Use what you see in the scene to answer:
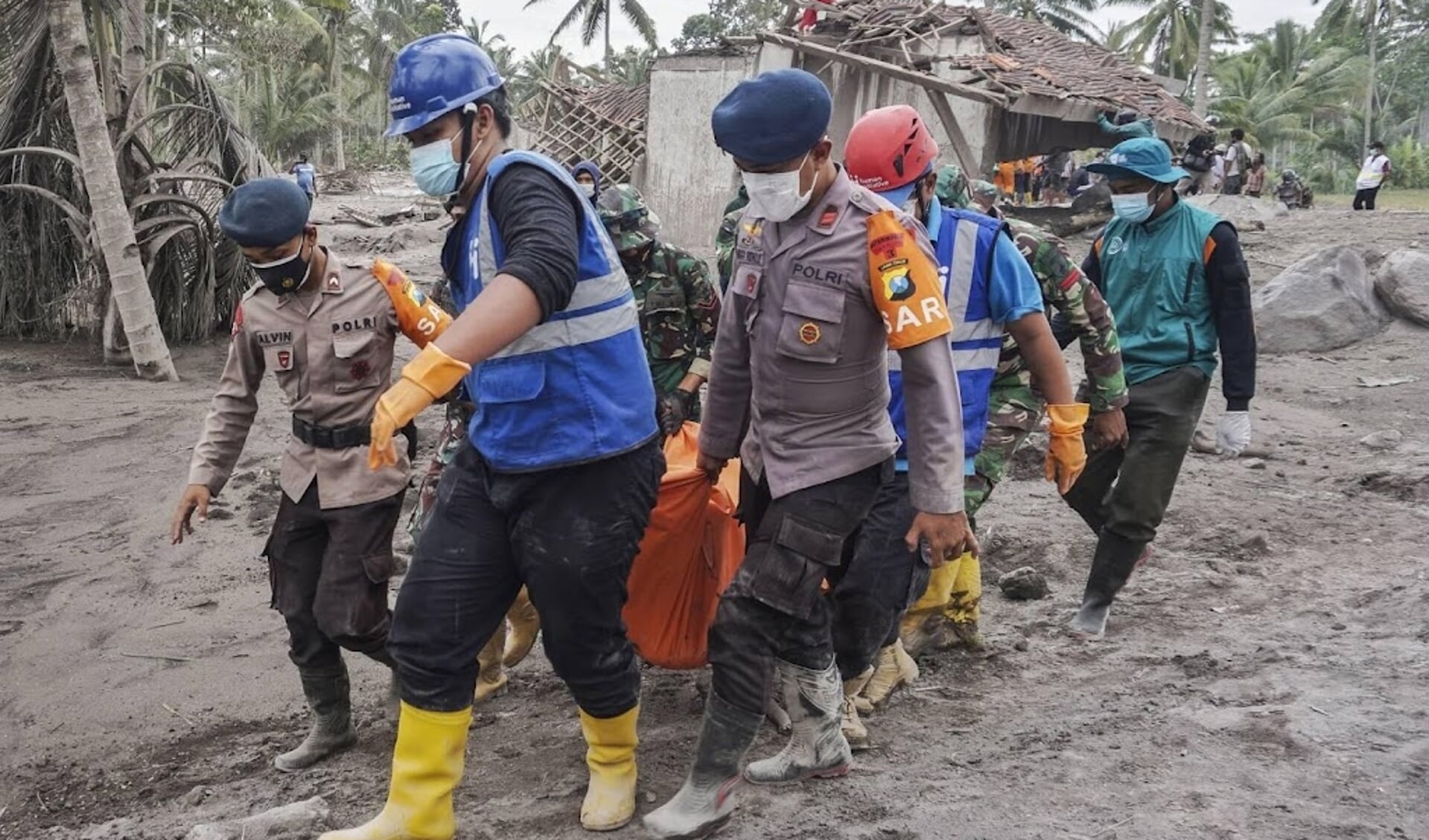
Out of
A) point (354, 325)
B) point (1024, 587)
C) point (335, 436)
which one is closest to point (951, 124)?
point (1024, 587)

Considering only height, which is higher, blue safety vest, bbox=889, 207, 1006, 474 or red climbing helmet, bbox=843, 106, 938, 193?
red climbing helmet, bbox=843, 106, 938, 193

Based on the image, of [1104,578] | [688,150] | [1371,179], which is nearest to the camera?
[1104,578]

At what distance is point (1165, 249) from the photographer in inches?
174

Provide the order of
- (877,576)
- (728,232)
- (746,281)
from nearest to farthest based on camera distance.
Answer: (746,281), (877,576), (728,232)

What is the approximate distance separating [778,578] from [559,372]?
724mm

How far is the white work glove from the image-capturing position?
475cm

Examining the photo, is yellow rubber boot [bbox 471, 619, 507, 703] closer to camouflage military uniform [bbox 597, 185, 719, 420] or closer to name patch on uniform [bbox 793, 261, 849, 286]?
camouflage military uniform [bbox 597, 185, 719, 420]

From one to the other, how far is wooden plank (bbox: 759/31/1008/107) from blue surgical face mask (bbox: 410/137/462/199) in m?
10.0

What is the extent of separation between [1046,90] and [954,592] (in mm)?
9421

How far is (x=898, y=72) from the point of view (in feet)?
40.1

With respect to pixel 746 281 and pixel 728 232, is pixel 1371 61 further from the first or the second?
pixel 746 281

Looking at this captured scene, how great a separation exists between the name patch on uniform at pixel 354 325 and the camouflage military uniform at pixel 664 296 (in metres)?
1.21

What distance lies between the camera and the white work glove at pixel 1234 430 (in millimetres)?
4746

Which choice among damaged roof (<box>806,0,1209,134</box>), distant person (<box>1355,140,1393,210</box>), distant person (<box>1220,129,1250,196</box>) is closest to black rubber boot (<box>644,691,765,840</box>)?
damaged roof (<box>806,0,1209,134</box>)
